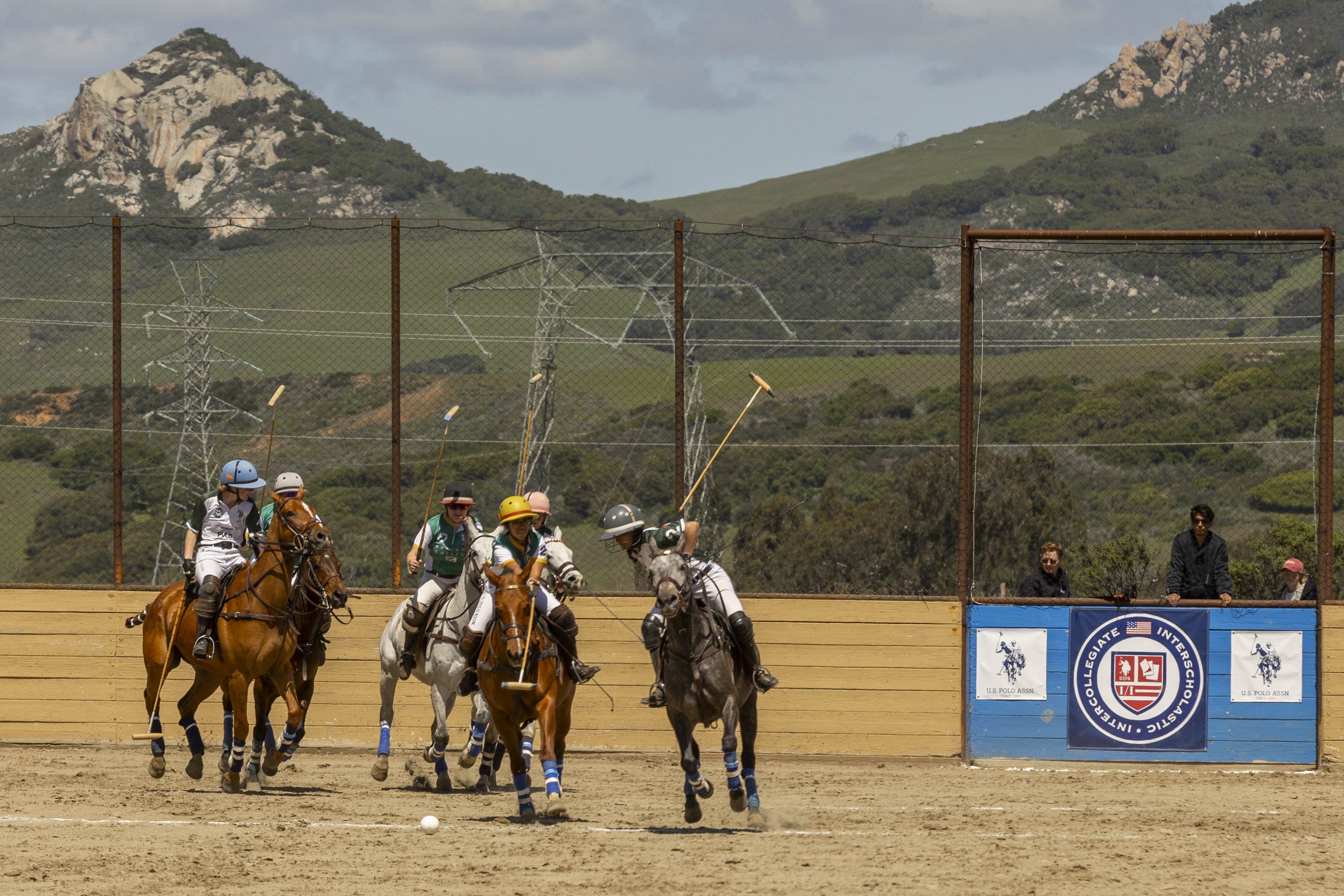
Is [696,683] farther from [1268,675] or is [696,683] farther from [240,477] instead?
[1268,675]

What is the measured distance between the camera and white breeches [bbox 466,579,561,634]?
10.4 m

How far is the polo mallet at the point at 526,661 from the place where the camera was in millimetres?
10102

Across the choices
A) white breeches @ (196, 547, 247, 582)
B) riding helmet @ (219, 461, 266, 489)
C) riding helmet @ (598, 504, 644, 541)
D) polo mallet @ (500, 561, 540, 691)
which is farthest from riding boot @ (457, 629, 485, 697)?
riding helmet @ (219, 461, 266, 489)

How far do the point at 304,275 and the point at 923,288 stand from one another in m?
20.6

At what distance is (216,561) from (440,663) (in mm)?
1900

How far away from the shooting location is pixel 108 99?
527 feet

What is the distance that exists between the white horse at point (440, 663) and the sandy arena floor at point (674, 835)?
0.37 metres

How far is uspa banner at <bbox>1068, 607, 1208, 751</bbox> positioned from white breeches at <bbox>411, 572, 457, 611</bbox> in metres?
5.59

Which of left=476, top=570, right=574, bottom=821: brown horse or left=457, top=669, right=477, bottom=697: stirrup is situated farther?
left=457, top=669, right=477, bottom=697: stirrup

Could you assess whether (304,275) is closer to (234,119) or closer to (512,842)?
(512,842)

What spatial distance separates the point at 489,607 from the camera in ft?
34.3

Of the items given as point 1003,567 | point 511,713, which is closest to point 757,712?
point 511,713

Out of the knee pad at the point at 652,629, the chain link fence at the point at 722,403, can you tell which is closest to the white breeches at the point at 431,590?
the knee pad at the point at 652,629

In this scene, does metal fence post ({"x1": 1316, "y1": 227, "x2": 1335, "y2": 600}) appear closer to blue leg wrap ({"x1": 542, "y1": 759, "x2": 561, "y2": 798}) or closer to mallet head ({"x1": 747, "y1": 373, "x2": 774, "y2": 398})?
mallet head ({"x1": 747, "y1": 373, "x2": 774, "y2": 398})
